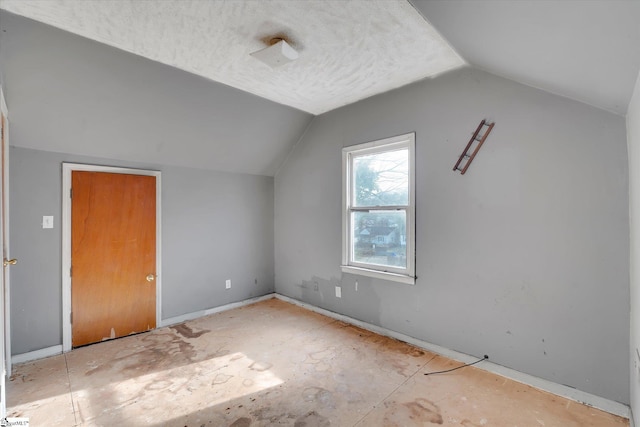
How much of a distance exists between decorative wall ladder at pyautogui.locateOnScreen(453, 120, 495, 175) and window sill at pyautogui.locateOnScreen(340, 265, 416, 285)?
3.67ft

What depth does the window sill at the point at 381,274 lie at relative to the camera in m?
2.89

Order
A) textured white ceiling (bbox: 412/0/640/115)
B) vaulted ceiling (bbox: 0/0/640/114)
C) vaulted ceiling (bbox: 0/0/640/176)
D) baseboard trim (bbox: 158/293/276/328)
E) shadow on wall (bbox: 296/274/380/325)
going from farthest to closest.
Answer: baseboard trim (bbox: 158/293/276/328) → shadow on wall (bbox: 296/274/380/325) → vaulted ceiling (bbox: 0/0/640/176) → vaulted ceiling (bbox: 0/0/640/114) → textured white ceiling (bbox: 412/0/640/115)

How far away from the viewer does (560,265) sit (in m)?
2.09

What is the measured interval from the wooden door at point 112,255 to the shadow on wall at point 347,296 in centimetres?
188

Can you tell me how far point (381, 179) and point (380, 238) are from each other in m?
0.64

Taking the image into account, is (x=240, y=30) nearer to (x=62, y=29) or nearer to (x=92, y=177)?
(x=62, y=29)

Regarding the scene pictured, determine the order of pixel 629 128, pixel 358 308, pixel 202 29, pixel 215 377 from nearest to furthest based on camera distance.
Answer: pixel 629 128, pixel 202 29, pixel 215 377, pixel 358 308

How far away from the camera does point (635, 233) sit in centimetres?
168

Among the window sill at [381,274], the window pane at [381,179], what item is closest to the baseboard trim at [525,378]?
the window sill at [381,274]

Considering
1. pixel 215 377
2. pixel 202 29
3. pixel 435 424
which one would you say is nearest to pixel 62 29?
pixel 202 29

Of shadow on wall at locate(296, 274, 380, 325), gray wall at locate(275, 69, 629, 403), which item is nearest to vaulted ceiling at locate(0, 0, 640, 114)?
gray wall at locate(275, 69, 629, 403)

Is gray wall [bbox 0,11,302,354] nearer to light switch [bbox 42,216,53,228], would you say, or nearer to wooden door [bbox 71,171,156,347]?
light switch [bbox 42,216,53,228]

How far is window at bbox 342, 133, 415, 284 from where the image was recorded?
292 cm

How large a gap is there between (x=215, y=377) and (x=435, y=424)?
1.64m
